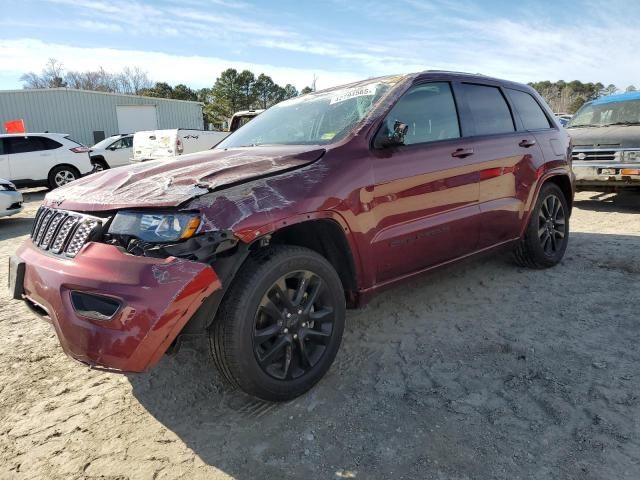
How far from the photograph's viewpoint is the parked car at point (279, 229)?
2.11 meters

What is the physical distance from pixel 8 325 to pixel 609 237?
631cm

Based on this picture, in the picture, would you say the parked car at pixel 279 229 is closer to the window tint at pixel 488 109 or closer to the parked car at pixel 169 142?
the window tint at pixel 488 109

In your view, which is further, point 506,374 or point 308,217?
point 506,374

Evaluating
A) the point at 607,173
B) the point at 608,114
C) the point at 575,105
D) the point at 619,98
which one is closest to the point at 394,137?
the point at 607,173

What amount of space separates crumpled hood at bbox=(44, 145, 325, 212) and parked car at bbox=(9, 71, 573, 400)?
0.04 ft

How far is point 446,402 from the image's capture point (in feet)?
8.33

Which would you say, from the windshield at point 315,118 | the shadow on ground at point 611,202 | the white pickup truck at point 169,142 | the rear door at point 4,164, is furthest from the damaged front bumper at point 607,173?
the rear door at point 4,164

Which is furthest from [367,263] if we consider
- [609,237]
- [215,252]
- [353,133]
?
[609,237]

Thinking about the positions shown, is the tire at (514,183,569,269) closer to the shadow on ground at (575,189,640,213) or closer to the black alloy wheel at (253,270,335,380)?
the black alloy wheel at (253,270,335,380)

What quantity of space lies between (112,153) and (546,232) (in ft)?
52.5

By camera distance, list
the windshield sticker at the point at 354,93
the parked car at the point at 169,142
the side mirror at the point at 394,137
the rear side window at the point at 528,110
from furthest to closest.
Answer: the parked car at the point at 169,142, the rear side window at the point at 528,110, the windshield sticker at the point at 354,93, the side mirror at the point at 394,137

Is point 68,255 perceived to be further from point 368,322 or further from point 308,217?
point 368,322

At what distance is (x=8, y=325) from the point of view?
3.76 meters

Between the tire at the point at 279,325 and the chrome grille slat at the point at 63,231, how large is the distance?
77 centimetres
